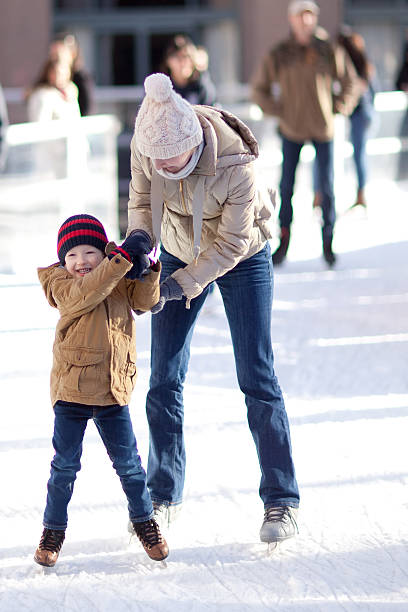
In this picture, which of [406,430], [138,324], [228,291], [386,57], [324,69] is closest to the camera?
[228,291]

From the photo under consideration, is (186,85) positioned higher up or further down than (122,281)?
further down

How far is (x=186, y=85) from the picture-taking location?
22.6 feet

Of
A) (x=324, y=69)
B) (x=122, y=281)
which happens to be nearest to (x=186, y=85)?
(x=324, y=69)

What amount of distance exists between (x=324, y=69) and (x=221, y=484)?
14.5 feet

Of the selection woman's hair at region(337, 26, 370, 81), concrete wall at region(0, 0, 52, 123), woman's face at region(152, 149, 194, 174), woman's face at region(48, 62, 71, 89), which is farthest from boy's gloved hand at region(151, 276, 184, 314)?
concrete wall at region(0, 0, 52, 123)

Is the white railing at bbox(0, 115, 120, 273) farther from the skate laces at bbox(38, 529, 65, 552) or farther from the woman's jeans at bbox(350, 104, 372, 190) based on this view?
the skate laces at bbox(38, 529, 65, 552)

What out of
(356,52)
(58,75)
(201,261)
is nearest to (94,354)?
(201,261)

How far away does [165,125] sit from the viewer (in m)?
2.97

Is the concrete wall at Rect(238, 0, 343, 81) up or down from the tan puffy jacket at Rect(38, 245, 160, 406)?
down

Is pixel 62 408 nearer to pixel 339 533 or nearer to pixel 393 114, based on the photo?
pixel 339 533

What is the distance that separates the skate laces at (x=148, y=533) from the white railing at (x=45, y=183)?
16.5 ft

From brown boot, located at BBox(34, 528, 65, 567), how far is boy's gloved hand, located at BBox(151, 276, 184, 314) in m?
0.71

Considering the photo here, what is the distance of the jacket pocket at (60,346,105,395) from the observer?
3066mm

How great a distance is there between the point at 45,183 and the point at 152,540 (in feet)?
17.3
